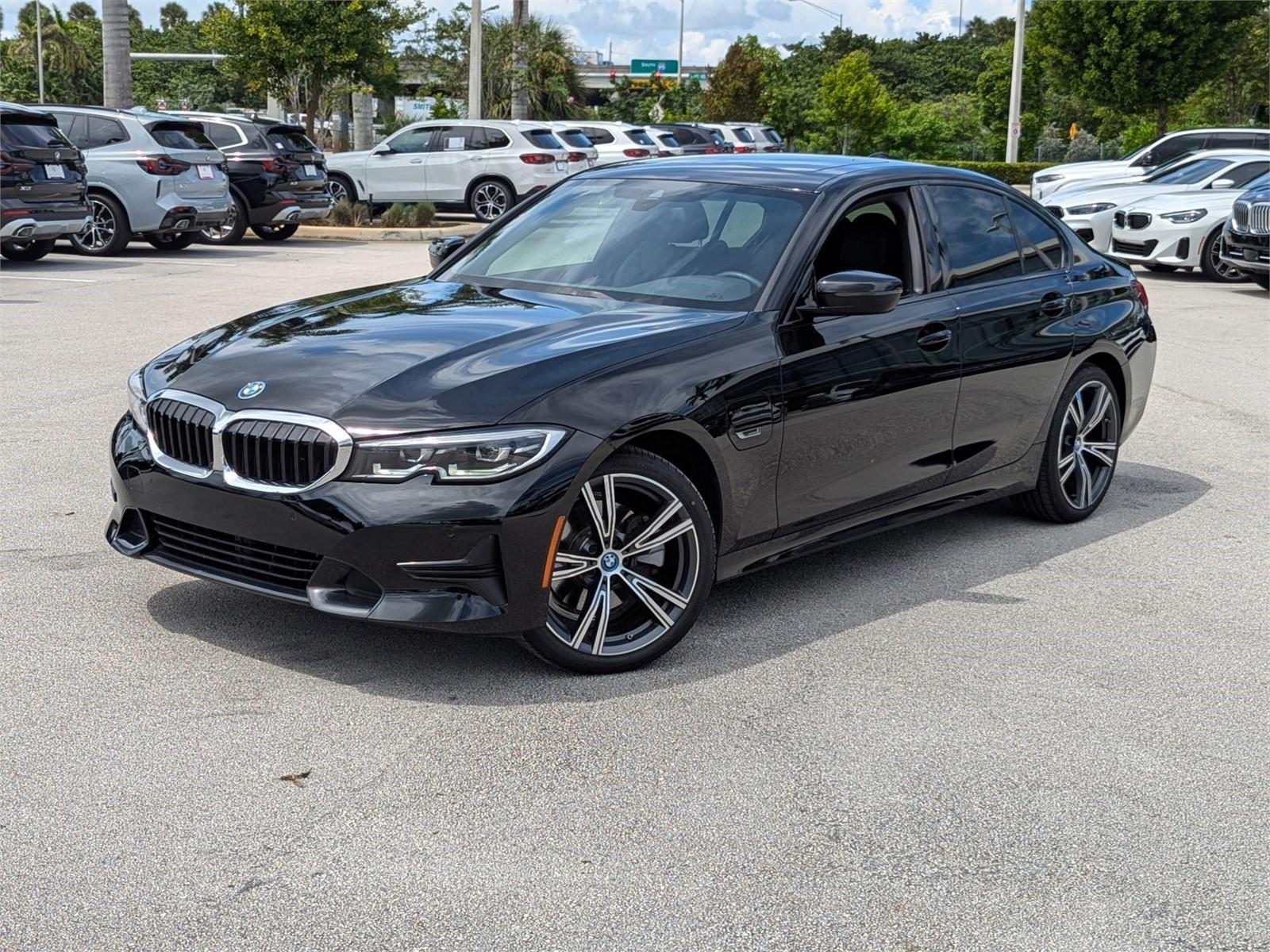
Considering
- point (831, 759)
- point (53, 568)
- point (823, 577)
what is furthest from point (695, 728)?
point (53, 568)

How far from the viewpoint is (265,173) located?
2261 cm

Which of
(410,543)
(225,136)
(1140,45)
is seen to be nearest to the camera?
(410,543)

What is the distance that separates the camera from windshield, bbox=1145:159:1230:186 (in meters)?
21.5

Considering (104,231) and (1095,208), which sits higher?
(1095,208)

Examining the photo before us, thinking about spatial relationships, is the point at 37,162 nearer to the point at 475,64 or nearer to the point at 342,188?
the point at 342,188

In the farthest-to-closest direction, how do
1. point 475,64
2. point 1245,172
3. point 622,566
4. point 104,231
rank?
point 475,64 → point 1245,172 → point 104,231 → point 622,566

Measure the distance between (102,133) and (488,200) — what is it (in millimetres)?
8302

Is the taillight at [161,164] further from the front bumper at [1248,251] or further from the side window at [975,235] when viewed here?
the side window at [975,235]

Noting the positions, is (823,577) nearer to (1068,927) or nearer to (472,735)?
(472,735)

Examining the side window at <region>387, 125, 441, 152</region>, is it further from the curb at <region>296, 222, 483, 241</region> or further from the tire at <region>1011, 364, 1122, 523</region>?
the tire at <region>1011, 364, 1122, 523</region>

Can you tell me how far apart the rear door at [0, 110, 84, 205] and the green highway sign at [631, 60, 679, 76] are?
3847 inches

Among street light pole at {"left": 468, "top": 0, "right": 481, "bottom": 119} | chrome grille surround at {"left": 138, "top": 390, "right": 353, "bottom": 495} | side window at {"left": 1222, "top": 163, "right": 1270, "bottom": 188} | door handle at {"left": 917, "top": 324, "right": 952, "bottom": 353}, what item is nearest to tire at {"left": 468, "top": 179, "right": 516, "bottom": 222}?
street light pole at {"left": 468, "top": 0, "right": 481, "bottom": 119}

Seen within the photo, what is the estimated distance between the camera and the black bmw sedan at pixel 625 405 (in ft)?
15.1

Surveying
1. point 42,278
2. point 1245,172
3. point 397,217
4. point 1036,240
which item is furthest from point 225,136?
point 1036,240
